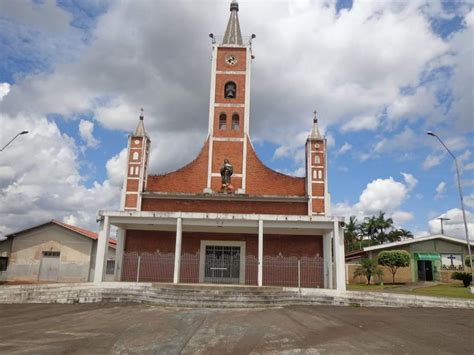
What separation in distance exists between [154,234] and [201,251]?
2665 millimetres

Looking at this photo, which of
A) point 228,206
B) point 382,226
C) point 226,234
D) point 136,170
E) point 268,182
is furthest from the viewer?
point 382,226

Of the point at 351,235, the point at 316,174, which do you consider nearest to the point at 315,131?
the point at 316,174

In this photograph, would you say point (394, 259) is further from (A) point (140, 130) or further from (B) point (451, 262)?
(A) point (140, 130)

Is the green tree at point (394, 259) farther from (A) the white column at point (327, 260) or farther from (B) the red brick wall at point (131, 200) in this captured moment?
(B) the red brick wall at point (131, 200)

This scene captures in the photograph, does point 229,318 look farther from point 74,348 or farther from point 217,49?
point 217,49

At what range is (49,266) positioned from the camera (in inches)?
1062

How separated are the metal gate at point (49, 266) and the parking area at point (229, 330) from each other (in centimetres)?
1377

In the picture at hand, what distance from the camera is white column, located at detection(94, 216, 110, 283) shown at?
57.8ft

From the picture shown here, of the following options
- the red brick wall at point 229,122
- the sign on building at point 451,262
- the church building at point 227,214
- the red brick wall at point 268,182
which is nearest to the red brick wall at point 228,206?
the church building at point 227,214

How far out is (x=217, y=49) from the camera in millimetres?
25938

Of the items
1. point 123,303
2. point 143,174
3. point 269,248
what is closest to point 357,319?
point 123,303

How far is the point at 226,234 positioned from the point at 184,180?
4190 mm

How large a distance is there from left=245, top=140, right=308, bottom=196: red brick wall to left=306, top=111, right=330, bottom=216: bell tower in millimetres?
721

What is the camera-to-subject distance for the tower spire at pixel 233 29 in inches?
1052
